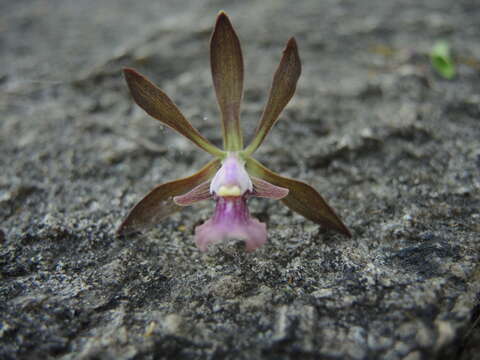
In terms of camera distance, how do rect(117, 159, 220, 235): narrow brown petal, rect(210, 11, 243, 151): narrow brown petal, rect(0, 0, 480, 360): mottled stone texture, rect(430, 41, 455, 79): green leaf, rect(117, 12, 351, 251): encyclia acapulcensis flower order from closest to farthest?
rect(0, 0, 480, 360): mottled stone texture < rect(117, 12, 351, 251): encyclia acapulcensis flower < rect(210, 11, 243, 151): narrow brown petal < rect(117, 159, 220, 235): narrow brown petal < rect(430, 41, 455, 79): green leaf

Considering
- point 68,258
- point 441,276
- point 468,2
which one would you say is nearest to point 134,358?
point 68,258

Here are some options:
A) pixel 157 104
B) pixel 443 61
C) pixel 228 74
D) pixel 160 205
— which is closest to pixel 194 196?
pixel 160 205

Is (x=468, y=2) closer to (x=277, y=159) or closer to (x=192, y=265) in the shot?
(x=277, y=159)

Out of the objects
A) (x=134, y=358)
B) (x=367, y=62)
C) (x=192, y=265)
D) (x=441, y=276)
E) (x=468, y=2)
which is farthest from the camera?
(x=468, y=2)

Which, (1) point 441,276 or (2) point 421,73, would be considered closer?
(1) point 441,276

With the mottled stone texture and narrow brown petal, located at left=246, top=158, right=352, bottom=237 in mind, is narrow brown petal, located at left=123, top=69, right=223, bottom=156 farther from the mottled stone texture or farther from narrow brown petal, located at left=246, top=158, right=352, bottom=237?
the mottled stone texture

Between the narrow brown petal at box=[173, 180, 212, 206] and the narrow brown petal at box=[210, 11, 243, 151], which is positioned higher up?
the narrow brown petal at box=[210, 11, 243, 151]

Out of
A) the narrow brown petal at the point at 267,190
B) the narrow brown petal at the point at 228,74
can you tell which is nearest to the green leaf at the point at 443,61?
the narrow brown petal at the point at 228,74

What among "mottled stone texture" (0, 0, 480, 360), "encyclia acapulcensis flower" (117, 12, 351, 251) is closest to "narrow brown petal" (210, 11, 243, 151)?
"encyclia acapulcensis flower" (117, 12, 351, 251)
